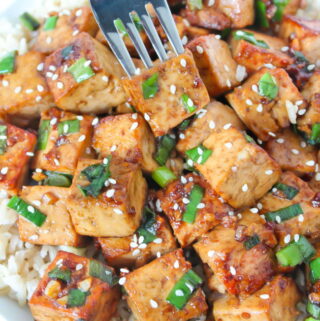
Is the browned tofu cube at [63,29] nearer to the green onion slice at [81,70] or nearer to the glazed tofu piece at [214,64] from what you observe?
the green onion slice at [81,70]

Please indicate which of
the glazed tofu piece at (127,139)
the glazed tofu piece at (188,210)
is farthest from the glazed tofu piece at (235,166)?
the glazed tofu piece at (127,139)

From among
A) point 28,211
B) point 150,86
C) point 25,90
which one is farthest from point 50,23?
point 28,211

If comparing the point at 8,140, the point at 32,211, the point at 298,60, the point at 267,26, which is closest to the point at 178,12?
the point at 267,26

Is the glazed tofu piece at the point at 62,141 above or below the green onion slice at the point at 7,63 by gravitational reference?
below

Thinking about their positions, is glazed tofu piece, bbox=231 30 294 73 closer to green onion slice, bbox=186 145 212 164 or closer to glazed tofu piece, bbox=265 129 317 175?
glazed tofu piece, bbox=265 129 317 175

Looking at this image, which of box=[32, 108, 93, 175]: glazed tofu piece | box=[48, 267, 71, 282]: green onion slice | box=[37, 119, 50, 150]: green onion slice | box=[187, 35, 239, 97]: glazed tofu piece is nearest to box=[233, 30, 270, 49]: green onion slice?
box=[187, 35, 239, 97]: glazed tofu piece

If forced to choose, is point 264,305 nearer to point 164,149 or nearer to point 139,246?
point 139,246
